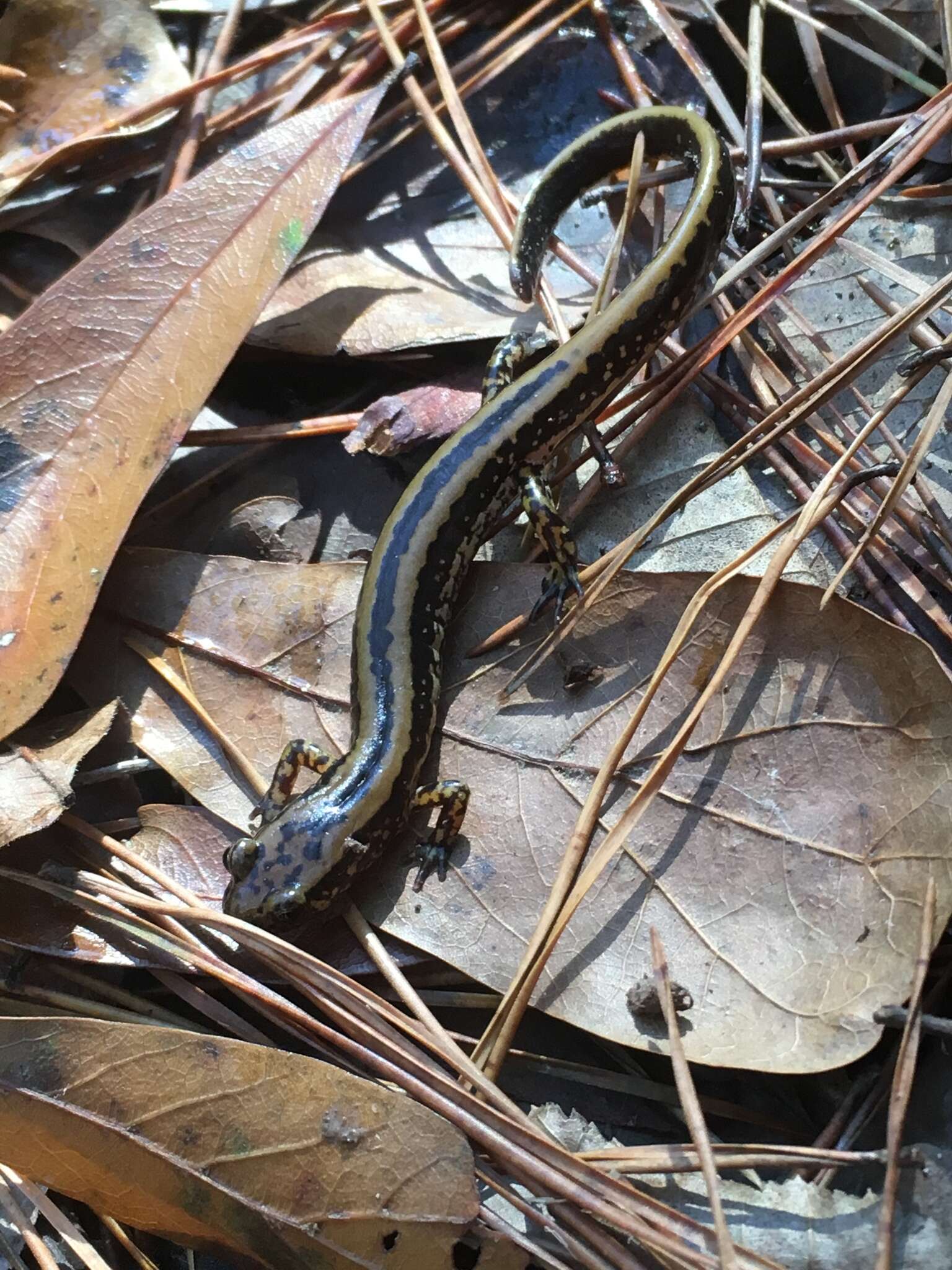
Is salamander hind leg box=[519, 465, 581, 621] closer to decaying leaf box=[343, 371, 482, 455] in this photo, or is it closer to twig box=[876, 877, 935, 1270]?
decaying leaf box=[343, 371, 482, 455]

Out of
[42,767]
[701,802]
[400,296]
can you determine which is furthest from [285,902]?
[400,296]

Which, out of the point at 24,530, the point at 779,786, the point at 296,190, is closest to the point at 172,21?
the point at 296,190

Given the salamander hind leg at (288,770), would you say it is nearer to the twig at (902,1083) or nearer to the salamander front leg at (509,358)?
the salamander front leg at (509,358)

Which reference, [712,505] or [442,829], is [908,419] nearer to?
[712,505]

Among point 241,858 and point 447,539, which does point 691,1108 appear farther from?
point 447,539

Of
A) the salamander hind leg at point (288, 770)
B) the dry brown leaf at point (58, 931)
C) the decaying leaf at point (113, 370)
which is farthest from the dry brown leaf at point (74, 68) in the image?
the dry brown leaf at point (58, 931)

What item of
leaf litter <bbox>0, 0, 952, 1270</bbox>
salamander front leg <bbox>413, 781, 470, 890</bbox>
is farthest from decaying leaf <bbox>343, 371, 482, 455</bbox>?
salamander front leg <bbox>413, 781, 470, 890</bbox>

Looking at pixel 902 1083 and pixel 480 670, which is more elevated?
pixel 480 670
